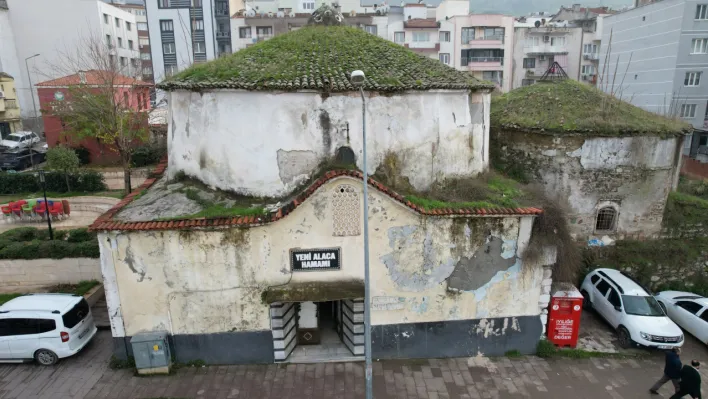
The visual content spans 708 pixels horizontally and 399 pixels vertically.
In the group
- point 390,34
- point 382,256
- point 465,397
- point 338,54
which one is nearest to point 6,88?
point 390,34

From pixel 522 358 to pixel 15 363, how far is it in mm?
14923

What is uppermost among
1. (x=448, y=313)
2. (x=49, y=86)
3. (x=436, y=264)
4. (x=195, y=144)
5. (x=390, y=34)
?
(x=390, y=34)

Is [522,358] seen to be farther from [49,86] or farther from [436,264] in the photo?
[49,86]

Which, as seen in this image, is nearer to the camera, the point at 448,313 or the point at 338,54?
the point at 448,313

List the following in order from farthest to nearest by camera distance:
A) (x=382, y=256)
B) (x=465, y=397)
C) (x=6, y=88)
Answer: (x=6, y=88)
(x=382, y=256)
(x=465, y=397)

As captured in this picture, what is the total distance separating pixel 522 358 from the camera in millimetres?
13445

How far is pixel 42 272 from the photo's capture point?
1705 centimetres

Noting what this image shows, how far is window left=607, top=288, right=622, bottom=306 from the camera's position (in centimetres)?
1457

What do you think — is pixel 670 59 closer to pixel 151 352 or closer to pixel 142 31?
pixel 151 352

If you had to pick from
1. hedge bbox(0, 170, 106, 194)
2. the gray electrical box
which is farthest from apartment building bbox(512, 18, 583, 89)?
the gray electrical box

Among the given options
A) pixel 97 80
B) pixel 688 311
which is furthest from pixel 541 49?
pixel 97 80

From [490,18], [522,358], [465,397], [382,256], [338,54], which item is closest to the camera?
[465,397]

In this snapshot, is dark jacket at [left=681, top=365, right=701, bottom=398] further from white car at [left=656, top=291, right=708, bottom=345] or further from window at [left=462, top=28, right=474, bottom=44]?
window at [left=462, top=28, right=474, bottom=44]

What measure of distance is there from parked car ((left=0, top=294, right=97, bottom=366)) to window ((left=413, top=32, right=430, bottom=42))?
4031 cm
